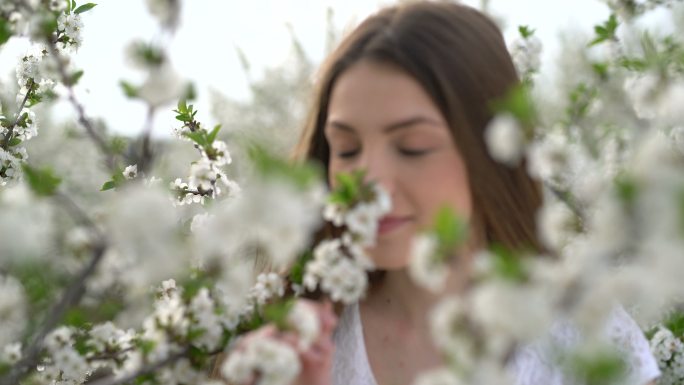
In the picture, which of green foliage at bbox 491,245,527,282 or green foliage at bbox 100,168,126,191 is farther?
green foliage at bbox 100,168,126,191

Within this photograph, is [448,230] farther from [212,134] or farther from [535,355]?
[535,355]

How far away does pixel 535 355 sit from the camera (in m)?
1.85

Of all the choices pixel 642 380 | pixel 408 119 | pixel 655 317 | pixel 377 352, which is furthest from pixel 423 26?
pixel 655 317

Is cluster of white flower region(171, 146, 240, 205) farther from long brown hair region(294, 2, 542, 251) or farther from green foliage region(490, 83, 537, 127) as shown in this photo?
green foliage region(490, 83, 537, 127)

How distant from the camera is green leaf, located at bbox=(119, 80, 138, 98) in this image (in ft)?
3.52

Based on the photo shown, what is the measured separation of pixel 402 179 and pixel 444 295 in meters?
0.42

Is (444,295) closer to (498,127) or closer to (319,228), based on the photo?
(319,228)

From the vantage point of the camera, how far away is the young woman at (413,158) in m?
1.51

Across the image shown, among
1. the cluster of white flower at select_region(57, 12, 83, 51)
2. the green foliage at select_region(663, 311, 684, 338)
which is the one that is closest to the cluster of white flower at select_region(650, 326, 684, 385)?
the green foliage at select_region(663, 311, 684, 338)

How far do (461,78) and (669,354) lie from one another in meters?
1.05

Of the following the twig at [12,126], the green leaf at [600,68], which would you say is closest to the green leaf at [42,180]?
the twig at [12,126]

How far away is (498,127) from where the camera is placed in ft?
3.46

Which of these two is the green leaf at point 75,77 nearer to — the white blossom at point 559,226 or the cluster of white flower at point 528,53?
the white blossom at point 559,226

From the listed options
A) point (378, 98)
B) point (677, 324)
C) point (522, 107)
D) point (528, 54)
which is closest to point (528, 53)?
point (528, 54)
